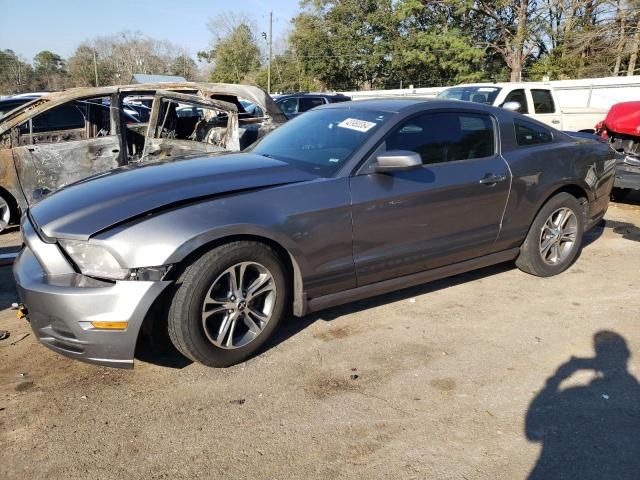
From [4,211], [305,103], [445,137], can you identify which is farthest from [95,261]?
[305,103]

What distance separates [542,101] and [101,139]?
8.59 meters

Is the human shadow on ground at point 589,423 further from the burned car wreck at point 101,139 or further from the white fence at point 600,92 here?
the white fence at point 600,92

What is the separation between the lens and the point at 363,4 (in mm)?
36625

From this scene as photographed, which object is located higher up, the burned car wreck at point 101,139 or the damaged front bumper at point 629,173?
the burned car wreck at point 101,139

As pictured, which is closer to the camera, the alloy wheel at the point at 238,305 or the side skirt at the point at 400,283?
the alloy wheel at the point at 238,305

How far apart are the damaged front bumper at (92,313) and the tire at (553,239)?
3214 millimetres

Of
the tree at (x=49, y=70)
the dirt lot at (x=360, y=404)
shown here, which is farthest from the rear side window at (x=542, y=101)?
the tree at (x=49, y=70)

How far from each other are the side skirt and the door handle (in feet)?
2.02

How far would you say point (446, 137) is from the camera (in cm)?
398

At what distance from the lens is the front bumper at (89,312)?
8.86ft

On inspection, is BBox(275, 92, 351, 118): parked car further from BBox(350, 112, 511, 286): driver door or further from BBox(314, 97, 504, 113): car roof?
BBox(350, 112, 511, 286): driver door

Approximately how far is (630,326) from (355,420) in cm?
236

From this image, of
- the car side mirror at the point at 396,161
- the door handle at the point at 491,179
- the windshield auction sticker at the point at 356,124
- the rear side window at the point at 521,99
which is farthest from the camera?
the rear side window at the point at 521,99

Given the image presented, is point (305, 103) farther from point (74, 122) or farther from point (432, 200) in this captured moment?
point (432, 200)
